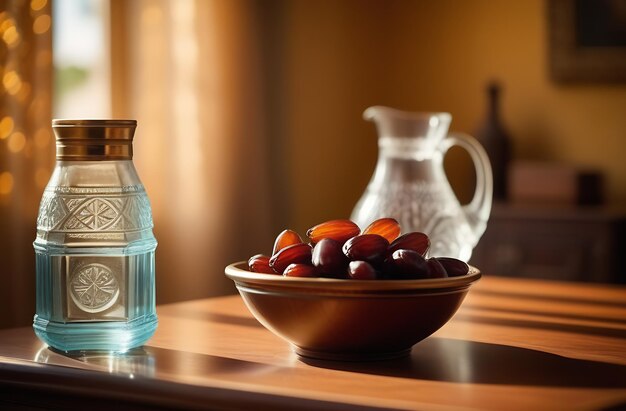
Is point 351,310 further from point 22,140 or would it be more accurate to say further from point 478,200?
point 22,140

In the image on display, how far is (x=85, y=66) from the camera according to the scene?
10.0ft

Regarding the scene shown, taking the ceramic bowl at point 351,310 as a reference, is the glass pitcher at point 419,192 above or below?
above

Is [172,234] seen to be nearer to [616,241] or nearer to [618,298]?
[616,241]

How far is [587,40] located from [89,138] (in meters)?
3.37

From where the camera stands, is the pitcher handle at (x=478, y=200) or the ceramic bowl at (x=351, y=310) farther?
the pitcher handle at (x=478, y=200)

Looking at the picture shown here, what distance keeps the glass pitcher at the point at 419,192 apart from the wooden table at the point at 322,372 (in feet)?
0.87

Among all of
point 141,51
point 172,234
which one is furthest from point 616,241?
point 141,51

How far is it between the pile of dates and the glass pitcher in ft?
1.62

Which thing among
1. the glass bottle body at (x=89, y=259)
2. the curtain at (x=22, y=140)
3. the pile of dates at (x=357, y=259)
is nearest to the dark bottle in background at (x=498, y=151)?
the curtain at (x=22, y=140)

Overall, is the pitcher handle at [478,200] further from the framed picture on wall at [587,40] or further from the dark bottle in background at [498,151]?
the framed picture on wall at [587,40]

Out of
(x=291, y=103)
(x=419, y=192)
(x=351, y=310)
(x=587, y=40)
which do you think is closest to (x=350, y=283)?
(x=351, y=310)

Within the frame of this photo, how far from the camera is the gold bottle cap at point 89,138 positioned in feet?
3.59

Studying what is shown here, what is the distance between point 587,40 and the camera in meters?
4.08

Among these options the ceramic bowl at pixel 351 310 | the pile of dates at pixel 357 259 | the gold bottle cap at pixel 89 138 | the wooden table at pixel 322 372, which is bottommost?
the wooden table at pixel 322 372
